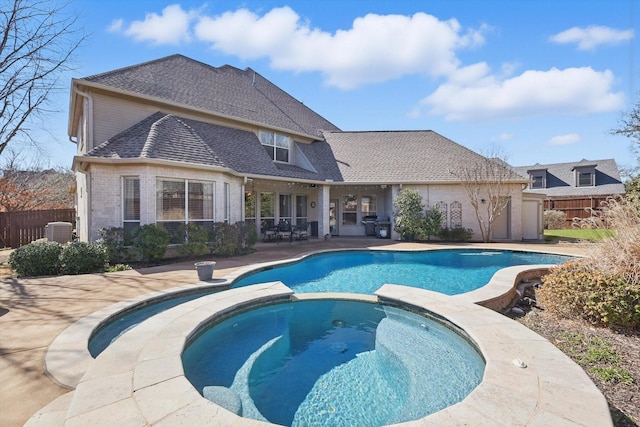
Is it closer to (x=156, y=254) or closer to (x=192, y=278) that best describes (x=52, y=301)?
(x=192, y=278)

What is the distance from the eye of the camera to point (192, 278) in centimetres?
803

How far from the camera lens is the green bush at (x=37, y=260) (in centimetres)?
834

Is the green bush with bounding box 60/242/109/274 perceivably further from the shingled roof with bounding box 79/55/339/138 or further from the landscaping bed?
the landscaping bed

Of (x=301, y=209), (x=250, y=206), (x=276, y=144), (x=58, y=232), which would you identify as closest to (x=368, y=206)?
(x=301, y=209)

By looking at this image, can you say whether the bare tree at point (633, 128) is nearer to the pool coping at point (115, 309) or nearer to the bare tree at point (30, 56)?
the pool coping at point (115, 309)

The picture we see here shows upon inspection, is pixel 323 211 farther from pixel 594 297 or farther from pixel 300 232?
pixel 594 297

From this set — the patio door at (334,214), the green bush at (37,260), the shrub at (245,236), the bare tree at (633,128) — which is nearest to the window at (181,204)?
the shrub at (245,236)

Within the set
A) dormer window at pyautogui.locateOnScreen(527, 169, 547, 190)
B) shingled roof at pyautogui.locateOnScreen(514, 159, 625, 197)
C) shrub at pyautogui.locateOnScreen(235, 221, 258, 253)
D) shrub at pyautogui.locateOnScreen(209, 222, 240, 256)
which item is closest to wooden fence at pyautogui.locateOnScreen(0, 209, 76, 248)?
shrub at pyautogui.locateOnScreen(209, 222, 240, 256)

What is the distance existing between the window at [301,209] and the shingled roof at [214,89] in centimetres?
425

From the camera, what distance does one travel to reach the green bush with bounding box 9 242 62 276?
8.34 meters

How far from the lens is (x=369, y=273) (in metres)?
10.1

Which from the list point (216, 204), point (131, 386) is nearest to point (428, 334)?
point (131, 386)

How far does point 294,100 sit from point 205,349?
22.0 meters

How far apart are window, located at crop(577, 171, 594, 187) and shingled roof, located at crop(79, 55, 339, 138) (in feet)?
84.9
